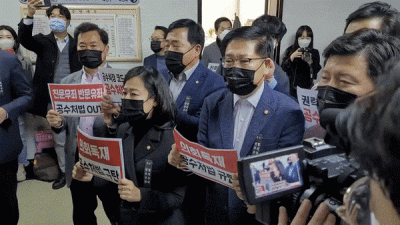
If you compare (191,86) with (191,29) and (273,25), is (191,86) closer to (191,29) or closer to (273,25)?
(191,29)

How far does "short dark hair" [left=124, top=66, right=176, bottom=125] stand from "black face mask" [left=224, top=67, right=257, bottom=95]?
1.26 ft

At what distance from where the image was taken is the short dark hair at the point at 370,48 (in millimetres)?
1056

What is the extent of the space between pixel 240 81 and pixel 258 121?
8.7 inches

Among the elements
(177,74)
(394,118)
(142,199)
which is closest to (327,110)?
(394,118)

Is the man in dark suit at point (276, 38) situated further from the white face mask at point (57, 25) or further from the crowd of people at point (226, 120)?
the white face mask at point (57, 25)

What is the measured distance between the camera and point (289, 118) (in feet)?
4.34

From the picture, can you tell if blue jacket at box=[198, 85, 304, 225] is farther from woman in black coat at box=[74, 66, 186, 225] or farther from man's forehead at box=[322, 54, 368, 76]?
man's forehead at box=[322, 54, 368, 76]

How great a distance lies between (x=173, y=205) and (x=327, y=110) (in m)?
0.82

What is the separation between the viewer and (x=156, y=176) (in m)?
1.50

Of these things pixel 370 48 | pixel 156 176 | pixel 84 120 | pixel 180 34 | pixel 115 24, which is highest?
pixel 115 24

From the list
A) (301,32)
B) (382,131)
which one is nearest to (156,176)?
(382,131)

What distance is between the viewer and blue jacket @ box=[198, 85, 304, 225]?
1312mm

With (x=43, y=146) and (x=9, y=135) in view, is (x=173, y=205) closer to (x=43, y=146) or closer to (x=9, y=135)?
(x=9, y=135)

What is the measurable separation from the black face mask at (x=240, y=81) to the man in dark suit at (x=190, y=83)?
0.48 metres
